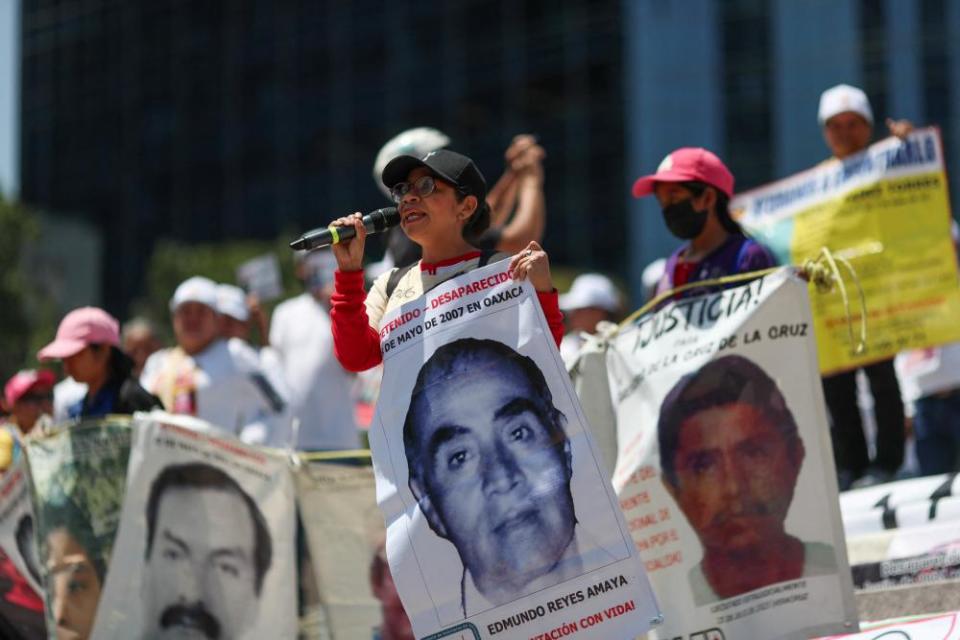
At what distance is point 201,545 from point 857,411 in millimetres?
3054

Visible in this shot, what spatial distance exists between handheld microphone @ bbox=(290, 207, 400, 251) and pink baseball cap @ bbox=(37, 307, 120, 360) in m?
2.68

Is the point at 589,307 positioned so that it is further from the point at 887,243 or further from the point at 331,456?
the point at 331,456

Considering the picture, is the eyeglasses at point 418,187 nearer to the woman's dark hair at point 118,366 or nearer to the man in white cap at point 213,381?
the woman's dark hair at point 118,366

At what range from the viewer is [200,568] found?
6875 mm

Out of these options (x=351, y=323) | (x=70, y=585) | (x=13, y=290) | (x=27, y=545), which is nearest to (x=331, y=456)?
(x=70, y=585)

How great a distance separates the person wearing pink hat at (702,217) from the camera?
19.5ft

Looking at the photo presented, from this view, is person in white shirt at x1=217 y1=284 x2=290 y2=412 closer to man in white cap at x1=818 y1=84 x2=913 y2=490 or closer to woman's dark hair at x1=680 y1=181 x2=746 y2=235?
man in white cap at x1=818 y1=84 x2=913 y2=490

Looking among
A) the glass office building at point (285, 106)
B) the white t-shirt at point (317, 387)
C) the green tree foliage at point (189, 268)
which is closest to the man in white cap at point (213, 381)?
the white t-shirt at point (317, 387)

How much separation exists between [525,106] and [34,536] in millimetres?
44202

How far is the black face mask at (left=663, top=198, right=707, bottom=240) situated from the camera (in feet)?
19.8

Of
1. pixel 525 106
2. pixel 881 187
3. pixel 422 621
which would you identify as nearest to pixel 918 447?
pixel 881 187

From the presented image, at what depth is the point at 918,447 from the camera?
8.03 metres

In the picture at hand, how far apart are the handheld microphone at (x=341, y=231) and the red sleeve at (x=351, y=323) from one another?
5.0 inches

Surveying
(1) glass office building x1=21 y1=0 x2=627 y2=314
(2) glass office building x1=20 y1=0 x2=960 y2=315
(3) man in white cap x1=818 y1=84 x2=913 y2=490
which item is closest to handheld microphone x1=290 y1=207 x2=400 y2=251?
(3) man in white cap x1=818 y1=84 x2=913 y2=490
